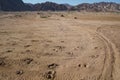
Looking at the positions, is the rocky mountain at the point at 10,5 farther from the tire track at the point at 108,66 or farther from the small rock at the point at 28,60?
the tire track at the point at 108,66

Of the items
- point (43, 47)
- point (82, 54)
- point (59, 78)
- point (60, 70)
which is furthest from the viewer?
point (43, 47)

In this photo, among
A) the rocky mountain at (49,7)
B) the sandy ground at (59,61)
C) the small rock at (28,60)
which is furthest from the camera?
the rocky mountain at (49,7)

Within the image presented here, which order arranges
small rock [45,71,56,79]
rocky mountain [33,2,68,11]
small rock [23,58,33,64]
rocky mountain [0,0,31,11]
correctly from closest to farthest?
small rock [45,71,56,79], small rock [23,58,33,64], rocky mountain [0,0,31,11], rocky mountain [33,2,68,11]

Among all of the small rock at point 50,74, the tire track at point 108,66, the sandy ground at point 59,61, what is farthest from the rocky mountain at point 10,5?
the small rock at point 50,74

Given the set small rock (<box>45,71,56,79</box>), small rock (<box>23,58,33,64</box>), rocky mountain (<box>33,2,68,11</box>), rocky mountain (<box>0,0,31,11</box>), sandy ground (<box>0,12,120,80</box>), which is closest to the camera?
small rock (<box>45,71,56,79</box>)

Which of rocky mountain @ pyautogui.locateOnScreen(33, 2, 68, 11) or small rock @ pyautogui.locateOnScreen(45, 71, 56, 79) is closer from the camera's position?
small rock @ pyautogui.locateOnScreen(45, 71, 56, 79)

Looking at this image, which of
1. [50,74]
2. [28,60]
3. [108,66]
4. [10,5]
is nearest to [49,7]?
[10,5]

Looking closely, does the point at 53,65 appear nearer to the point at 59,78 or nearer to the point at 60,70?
the point at 60,70

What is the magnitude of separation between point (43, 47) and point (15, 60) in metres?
2.62

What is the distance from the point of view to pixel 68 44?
11930 mm

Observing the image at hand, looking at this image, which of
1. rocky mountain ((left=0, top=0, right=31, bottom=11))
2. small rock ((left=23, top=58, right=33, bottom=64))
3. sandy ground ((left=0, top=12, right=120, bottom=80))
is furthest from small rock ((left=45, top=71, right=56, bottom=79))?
rocky mountain ((left=0, top=0, right=31, bottom=11))

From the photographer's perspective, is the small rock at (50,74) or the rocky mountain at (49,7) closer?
the small rock at (50,74)

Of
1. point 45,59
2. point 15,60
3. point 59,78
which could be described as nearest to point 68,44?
point 45,59

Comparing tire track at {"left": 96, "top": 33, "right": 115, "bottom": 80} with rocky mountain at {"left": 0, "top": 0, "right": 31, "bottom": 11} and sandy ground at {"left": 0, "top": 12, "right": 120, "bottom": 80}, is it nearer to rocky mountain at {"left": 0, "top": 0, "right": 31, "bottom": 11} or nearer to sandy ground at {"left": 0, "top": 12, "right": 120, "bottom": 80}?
sandy ground at {"left": 0, "top": 12, "right": 120, "bottom": 80}
